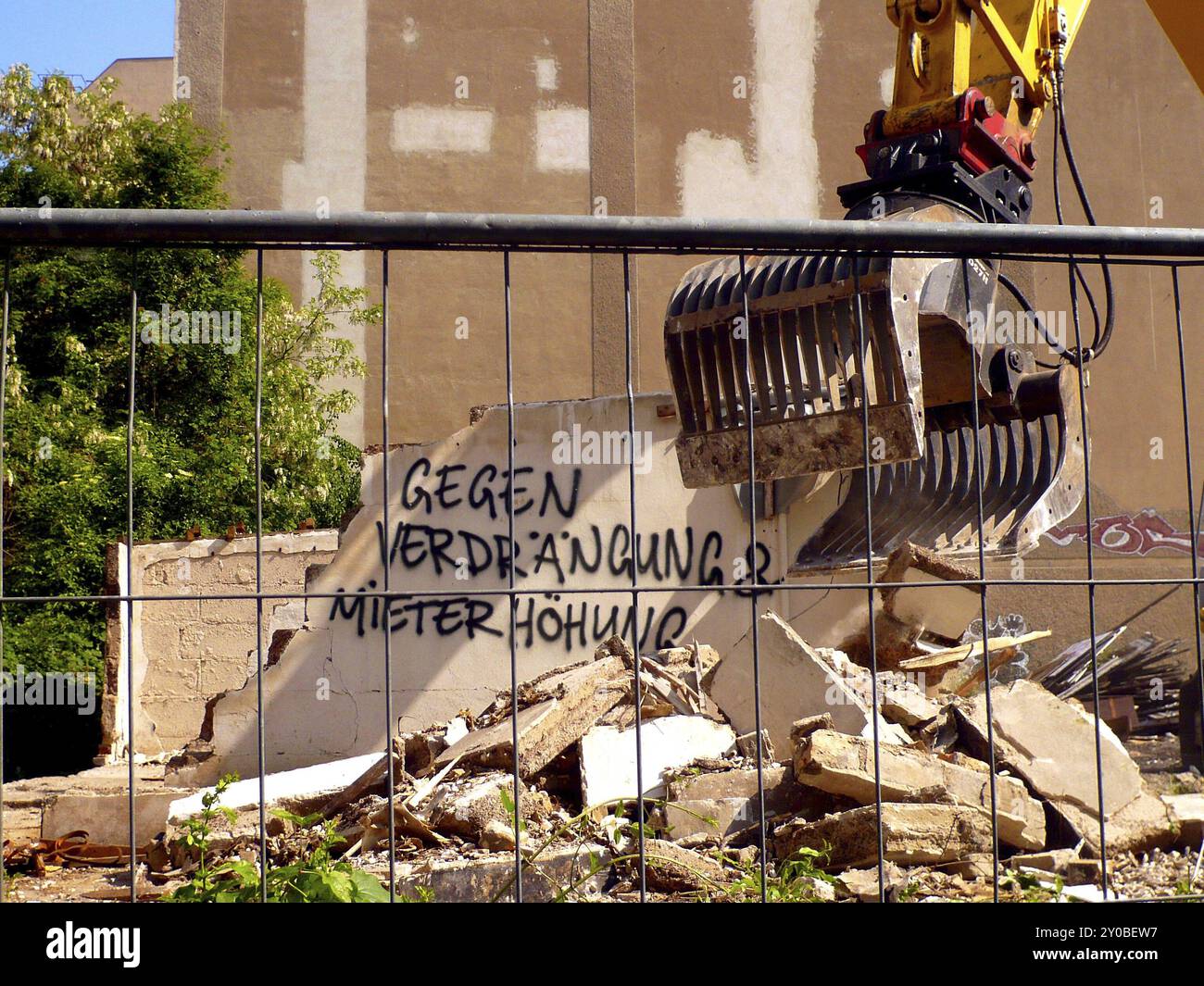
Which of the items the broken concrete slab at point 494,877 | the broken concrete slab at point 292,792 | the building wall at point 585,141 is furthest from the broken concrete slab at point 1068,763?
the building wall at point 585,141

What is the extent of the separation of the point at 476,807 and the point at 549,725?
0.76 meters

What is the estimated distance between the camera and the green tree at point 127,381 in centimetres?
1248

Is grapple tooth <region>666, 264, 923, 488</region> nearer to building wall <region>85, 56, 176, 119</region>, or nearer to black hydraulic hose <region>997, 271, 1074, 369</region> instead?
black hydraulic hose <region>997, 271, 1074, 369</region>

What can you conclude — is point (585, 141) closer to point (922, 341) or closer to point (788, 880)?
point (922, 341)

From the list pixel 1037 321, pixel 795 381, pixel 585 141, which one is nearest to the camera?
pixel 795 381

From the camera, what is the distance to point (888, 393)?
511 cm

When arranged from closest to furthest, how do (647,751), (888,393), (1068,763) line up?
(888,393)
(1068,763)
(647,751)

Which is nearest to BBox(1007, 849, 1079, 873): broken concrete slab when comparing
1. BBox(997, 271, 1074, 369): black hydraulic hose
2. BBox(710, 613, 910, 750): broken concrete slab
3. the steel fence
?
BBox(710, 613, 910, 750): broken concrete slab

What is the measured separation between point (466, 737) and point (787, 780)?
2001 mm

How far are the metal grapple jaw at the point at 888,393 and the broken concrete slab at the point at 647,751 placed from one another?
1084 millimetres

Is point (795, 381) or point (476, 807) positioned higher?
point (795, 381)

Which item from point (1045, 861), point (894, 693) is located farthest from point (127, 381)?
point (1045, 861)

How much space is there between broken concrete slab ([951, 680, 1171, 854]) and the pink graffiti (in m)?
9.86

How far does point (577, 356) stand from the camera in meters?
16.8
